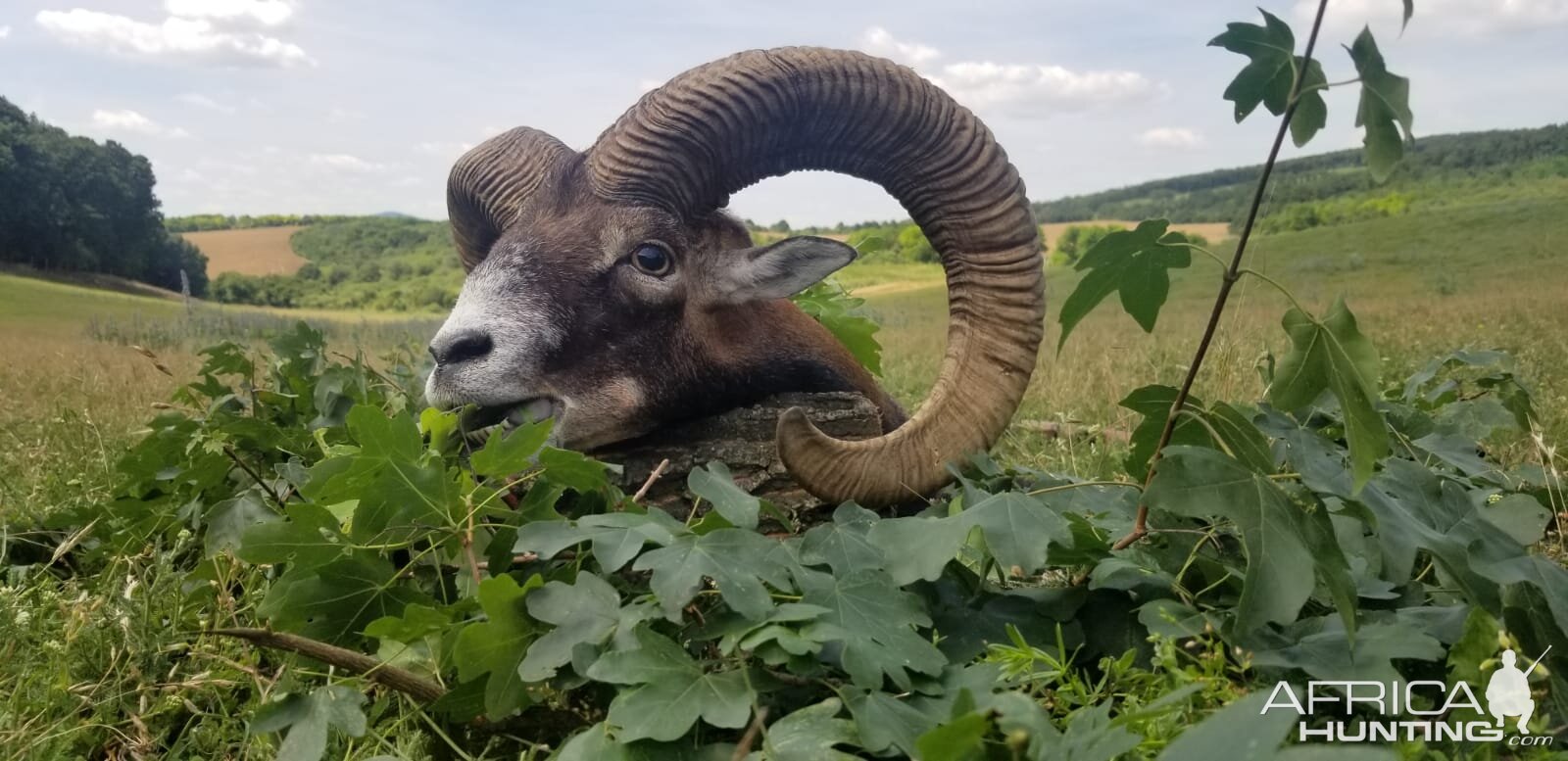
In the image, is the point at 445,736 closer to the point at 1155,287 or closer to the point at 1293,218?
the point at 1155,287

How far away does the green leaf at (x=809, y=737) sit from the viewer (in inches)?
48.2

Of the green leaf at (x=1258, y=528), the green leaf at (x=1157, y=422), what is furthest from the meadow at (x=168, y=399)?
the green leaf at (x=1157, y=422)

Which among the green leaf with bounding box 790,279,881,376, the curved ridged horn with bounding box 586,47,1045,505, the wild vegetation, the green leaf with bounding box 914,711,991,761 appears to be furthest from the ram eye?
the green leaf with bounding box 914,711,991,761

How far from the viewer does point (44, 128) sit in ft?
33.8

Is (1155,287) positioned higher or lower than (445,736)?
higher

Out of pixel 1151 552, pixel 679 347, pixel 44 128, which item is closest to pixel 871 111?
pixel 679 347

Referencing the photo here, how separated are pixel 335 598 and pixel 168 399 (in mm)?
4966

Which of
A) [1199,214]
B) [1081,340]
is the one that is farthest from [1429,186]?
[1081,340]

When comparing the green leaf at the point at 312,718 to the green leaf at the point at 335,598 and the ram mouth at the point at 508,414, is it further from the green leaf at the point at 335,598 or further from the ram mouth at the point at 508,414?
the ram mouth at the point at 508,414

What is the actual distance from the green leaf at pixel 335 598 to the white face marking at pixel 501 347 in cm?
71

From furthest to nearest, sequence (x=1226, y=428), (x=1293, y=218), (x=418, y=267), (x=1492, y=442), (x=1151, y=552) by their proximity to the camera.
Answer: (x=1293, y=218), (x=418, y=267), (x=1492, y=442), (x=1151, y=552), (x=1226, y=428)

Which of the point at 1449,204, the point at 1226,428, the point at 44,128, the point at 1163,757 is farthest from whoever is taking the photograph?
the point at 1449,204

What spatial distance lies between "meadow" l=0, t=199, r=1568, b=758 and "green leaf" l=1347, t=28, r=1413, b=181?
229 mm

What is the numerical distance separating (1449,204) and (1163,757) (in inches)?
1474
